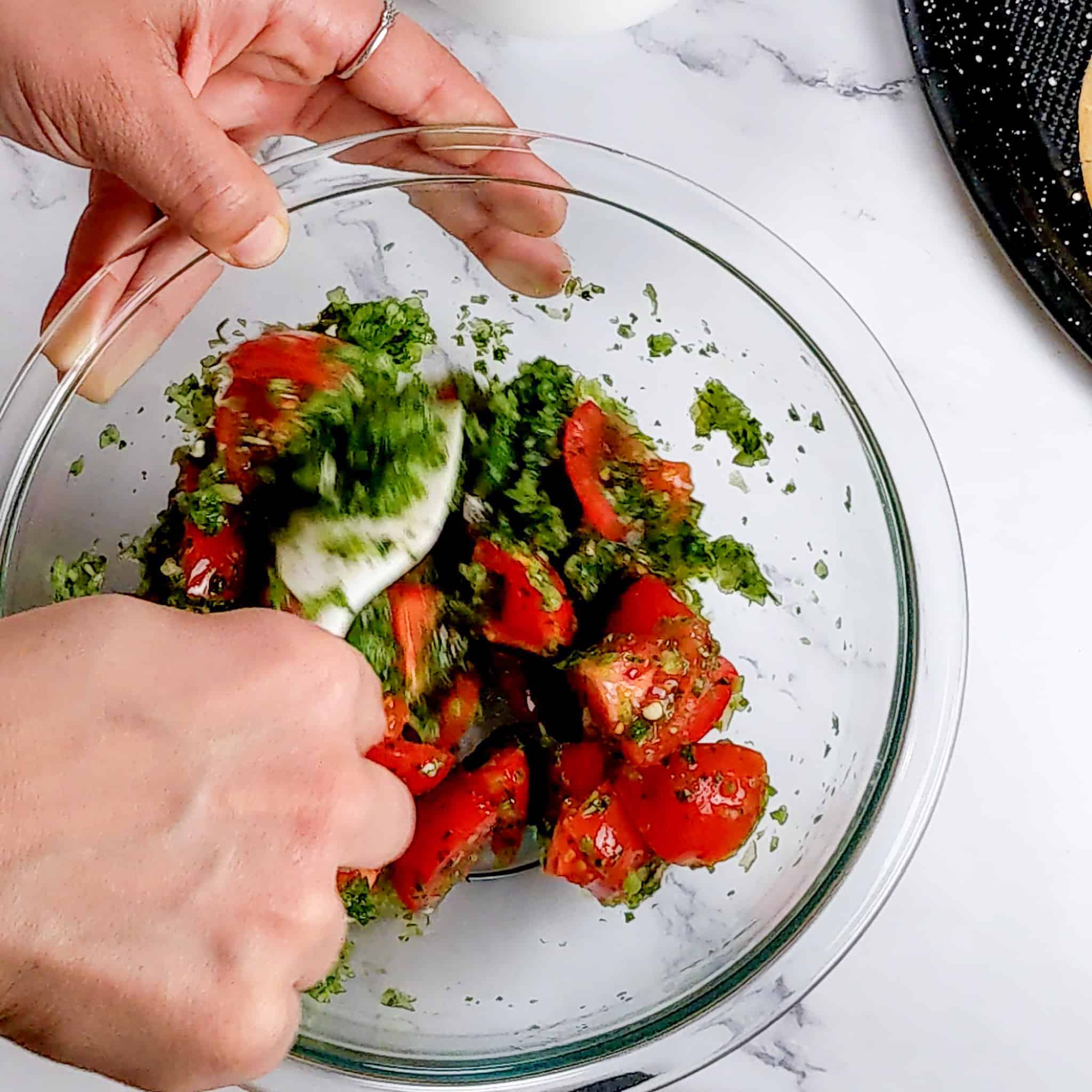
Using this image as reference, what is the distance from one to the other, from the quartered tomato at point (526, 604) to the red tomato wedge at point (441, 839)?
0.10m

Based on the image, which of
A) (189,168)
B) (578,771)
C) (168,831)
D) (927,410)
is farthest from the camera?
(927,410)

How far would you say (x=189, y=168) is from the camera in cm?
74

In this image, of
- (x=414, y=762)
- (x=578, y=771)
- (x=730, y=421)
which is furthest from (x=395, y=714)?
(x=730, y=421)

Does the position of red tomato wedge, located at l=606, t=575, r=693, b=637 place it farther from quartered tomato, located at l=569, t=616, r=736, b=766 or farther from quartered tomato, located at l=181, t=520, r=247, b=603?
quartered tomato, located at l=181, t=520, r=247, b=603

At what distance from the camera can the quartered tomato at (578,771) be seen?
84 cm

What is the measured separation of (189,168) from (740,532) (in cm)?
48

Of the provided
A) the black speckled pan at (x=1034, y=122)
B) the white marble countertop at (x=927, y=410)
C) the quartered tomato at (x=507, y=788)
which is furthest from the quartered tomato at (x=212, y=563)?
the black speckled pan at (x=1034, y=122)

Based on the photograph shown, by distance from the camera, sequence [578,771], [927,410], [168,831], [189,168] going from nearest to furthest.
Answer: [168,831]
[189,168]
[578,771]
[927,410]

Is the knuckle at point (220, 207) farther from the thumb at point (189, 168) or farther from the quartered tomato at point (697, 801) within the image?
the quartered tomato at point (697, 801)

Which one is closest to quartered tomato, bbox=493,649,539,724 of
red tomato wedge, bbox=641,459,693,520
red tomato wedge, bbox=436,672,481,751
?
red tomato wedge, bbox=436,672,481,751

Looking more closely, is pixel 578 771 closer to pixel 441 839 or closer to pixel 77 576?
pixel 441 839

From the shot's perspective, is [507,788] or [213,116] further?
[213,116]

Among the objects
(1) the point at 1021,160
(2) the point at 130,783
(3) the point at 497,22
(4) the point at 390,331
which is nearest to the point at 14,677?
(2) the point at 130,783

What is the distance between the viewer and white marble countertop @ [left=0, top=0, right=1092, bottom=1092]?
3.29ft
